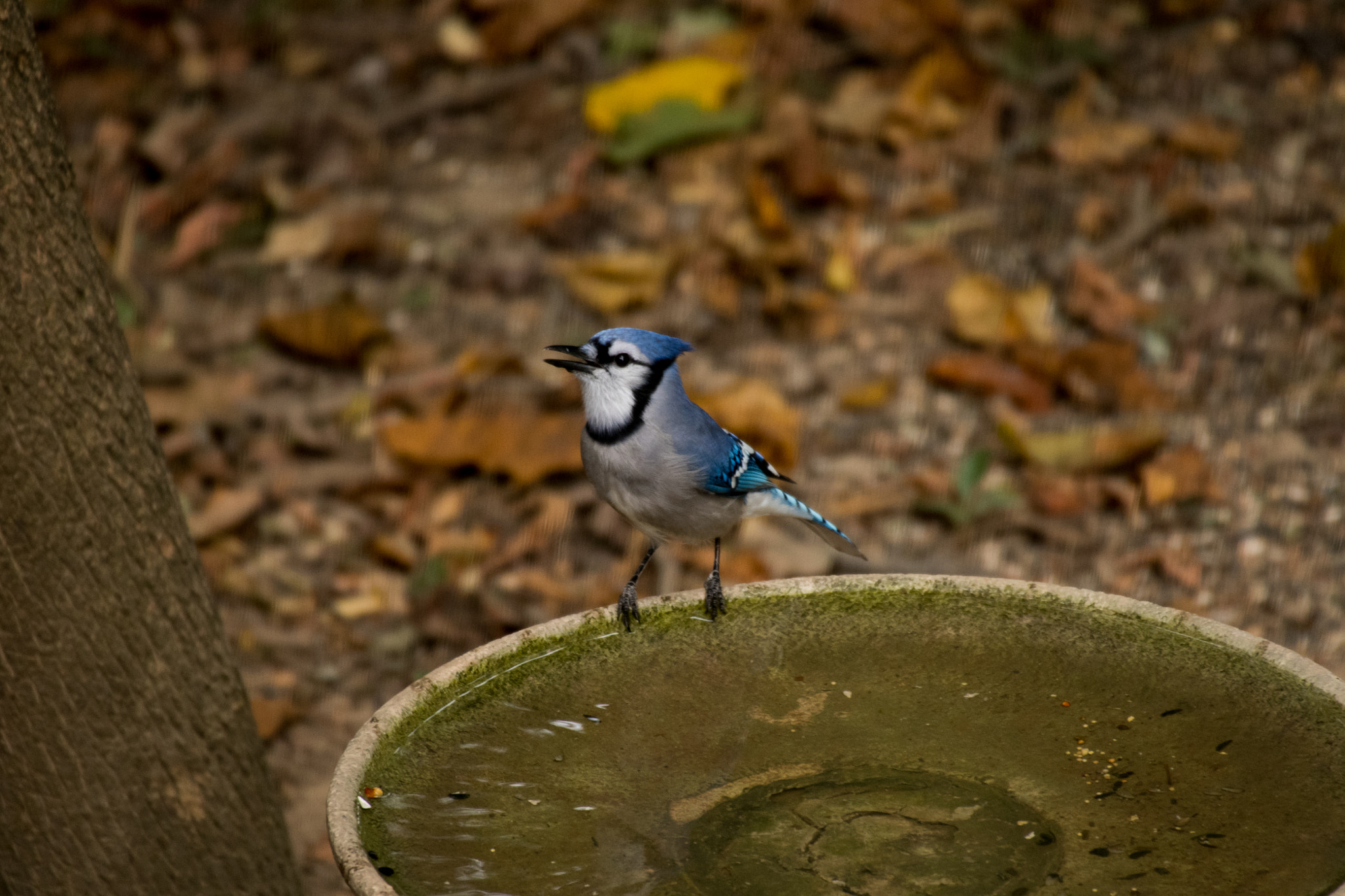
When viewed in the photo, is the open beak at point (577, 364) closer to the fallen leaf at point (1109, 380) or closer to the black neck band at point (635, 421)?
the black neck band at point (635, 421)

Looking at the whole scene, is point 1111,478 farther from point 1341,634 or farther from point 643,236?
point 643,236

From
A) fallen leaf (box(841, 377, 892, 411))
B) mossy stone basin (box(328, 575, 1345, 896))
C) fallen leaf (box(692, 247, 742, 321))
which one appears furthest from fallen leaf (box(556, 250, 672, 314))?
mossy stone basin (box(328, 575, 1345, 896))

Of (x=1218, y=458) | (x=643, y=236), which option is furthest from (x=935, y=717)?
(x=643, y=236)

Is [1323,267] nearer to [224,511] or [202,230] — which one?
[224,511]

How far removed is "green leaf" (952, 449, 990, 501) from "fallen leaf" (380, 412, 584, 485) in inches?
41.8

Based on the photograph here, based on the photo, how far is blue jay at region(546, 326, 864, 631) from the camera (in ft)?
8.36

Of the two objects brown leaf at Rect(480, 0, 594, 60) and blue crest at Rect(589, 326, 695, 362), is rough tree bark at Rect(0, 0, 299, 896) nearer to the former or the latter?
blue crest at Rect(589, 326, 695, 362)

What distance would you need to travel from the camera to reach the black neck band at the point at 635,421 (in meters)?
2.64

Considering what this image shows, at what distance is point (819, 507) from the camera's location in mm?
4305

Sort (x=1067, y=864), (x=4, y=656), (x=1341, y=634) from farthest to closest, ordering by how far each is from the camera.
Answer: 1. (x=1341, y=634)
2. (x=4, y=656)
3. (x=1067, y=864)

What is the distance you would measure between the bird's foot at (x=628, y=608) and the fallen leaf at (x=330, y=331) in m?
2.56

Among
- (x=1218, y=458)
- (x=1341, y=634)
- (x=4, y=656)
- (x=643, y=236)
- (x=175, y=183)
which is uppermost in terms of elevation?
(x=175, y=183)

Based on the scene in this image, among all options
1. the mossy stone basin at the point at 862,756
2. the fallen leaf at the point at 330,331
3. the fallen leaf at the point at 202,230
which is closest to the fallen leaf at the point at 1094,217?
the fallen leaf at the point at 330,331

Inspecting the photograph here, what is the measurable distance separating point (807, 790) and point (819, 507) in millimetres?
2130
